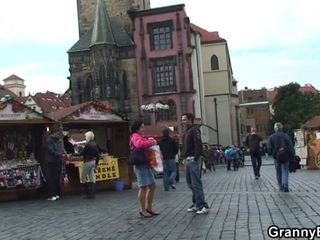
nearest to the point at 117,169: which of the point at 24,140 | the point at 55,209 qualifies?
the point at 24,140

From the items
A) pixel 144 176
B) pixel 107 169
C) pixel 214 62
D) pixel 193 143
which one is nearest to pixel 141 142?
pixel 144 176

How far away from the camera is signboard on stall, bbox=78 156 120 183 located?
1836 centimetres

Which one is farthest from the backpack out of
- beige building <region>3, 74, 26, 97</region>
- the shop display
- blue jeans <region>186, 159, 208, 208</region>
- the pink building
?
beige building <region>3, 74, 26, 97</region>

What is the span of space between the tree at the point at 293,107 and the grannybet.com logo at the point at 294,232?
65.8 metres

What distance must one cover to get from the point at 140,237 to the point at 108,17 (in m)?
60.1

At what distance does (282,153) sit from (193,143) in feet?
14.0

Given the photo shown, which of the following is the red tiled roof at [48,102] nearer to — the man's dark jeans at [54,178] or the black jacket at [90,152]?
the man's dark jeans at [54,178]

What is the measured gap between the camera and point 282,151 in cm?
1451

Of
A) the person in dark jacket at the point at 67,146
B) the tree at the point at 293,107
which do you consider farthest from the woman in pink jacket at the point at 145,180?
the tree at the point at 293,107

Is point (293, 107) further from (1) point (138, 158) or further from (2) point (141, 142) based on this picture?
(1) point (138, 158)

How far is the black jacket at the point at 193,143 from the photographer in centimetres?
1090

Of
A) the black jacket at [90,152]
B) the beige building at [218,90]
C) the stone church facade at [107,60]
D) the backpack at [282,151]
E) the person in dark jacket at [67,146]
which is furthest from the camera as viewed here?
the beige building at [218,90]

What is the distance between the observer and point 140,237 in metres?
8.55

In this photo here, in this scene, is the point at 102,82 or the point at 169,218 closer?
the point at 169,218
